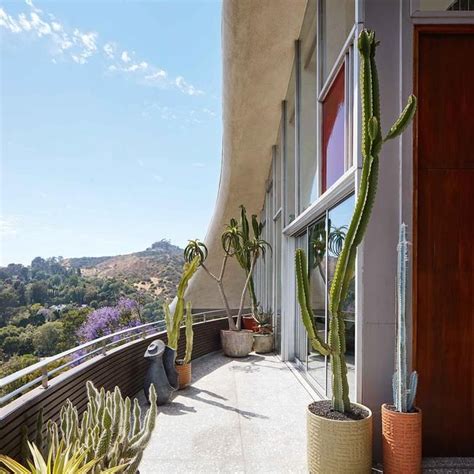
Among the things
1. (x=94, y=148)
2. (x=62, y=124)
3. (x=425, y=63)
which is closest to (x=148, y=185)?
(x=94, y=148)

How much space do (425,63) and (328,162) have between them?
1589mm

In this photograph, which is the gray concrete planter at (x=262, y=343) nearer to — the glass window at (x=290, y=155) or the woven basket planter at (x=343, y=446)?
the glass window at (x=290, y=155)

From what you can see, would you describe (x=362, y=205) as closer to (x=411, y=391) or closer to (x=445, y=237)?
(x=445, y=237)

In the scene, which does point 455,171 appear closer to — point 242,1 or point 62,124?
point 242,1

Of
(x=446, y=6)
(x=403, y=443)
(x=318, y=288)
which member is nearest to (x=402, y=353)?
(x=403, y=443)

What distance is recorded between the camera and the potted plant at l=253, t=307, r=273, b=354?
29.4 feet

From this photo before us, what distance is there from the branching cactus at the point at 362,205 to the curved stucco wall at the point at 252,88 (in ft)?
13.1

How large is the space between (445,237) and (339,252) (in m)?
1.22

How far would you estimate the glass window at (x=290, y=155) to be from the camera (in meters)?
7.85

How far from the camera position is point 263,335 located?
9.09 m

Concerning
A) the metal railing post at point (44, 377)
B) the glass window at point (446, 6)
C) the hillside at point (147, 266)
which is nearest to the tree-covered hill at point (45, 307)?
the hillside at point (147, 266)

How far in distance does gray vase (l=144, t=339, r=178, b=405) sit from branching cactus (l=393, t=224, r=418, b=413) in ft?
9.08

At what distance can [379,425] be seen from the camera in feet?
11.4

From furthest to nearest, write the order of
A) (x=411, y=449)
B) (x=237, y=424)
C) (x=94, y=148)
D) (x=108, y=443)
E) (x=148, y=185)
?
1. (x=148, y=185)
2. (x=94, y=148)
3. (x=237, y=424)
4. (x=411, y=449)
5. (x=108, y=443)
